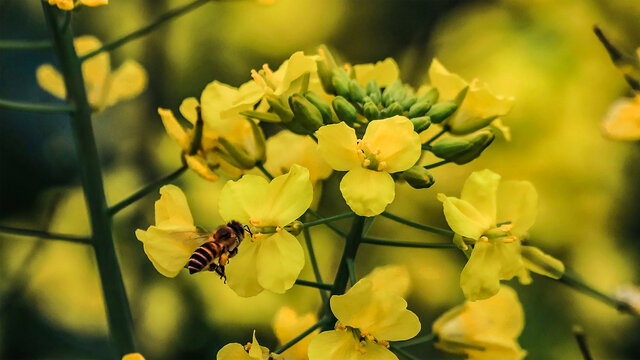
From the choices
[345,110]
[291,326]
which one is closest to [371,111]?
[345,110]

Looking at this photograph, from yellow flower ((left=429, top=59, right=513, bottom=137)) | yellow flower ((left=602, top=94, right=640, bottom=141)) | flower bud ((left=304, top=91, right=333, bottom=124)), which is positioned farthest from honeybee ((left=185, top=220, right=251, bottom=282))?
yellow flower ((left=602, top=94, right=640, bottom=141))

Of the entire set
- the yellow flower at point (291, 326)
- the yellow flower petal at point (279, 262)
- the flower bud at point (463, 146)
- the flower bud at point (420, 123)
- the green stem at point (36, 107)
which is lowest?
the yellow flower at point (291, 326)

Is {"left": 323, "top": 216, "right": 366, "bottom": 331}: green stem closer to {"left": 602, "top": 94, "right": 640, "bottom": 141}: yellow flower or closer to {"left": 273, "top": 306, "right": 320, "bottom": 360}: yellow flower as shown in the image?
{"left": 273, "top": 306, "right": 320, "bottom": 360}: yellow flower

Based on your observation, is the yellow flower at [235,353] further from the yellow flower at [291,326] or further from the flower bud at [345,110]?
the flower bud at [345,110]

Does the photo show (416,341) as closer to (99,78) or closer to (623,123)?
(623,123)

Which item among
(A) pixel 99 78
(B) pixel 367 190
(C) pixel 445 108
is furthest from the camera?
(A) pixel 99 78

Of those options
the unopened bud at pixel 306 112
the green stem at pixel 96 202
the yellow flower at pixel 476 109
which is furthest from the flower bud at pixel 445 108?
the green stem at pixel 96 202

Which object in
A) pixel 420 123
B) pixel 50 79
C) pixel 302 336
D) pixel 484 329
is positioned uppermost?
pixel 50 79

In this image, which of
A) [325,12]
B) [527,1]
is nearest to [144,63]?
[325,12]
